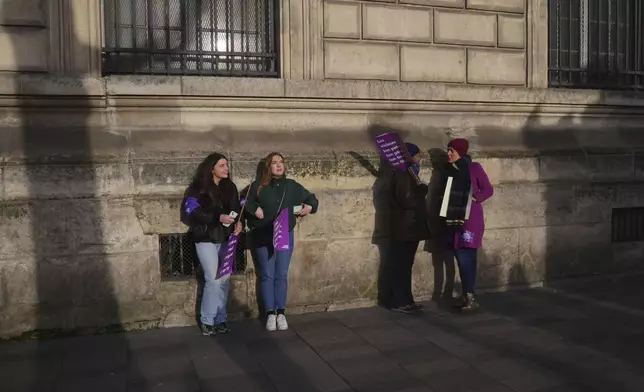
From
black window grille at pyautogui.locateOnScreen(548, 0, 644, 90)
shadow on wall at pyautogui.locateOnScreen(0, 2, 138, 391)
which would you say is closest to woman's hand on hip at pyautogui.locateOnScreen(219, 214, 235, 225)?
shadow on wall at pyautogui.locateOnScreen(0, 2, 138, 391)

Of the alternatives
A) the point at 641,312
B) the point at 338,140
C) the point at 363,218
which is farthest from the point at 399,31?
the point at 641,312

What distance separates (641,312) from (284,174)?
13.5 ft

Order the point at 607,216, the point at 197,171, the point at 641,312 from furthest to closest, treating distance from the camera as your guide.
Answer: the point at 607,216 < the point at 641,312 < the point at 197,171

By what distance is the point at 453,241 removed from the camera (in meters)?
6.83

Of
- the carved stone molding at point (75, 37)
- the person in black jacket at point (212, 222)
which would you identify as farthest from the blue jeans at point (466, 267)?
the carved stone molding at point (75, 37)

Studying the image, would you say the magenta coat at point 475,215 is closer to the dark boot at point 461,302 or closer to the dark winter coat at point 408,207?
the dark winter coat at point 408,207

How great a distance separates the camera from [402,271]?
6.71 metres

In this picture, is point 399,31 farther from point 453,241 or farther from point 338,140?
point 453,241

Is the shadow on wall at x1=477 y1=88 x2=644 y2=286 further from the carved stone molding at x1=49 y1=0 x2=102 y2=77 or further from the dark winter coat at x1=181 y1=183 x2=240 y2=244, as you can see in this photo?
the carved stone molding at x1=49 y1=0 x2=102 y2=77

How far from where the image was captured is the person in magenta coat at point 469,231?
6.75m

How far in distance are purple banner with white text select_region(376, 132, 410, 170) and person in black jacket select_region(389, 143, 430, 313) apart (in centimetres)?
9

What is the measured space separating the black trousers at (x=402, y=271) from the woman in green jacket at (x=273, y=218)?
1.13 meters

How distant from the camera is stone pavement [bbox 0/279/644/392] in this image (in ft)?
15.4

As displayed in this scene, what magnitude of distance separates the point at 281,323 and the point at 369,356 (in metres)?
1.14
